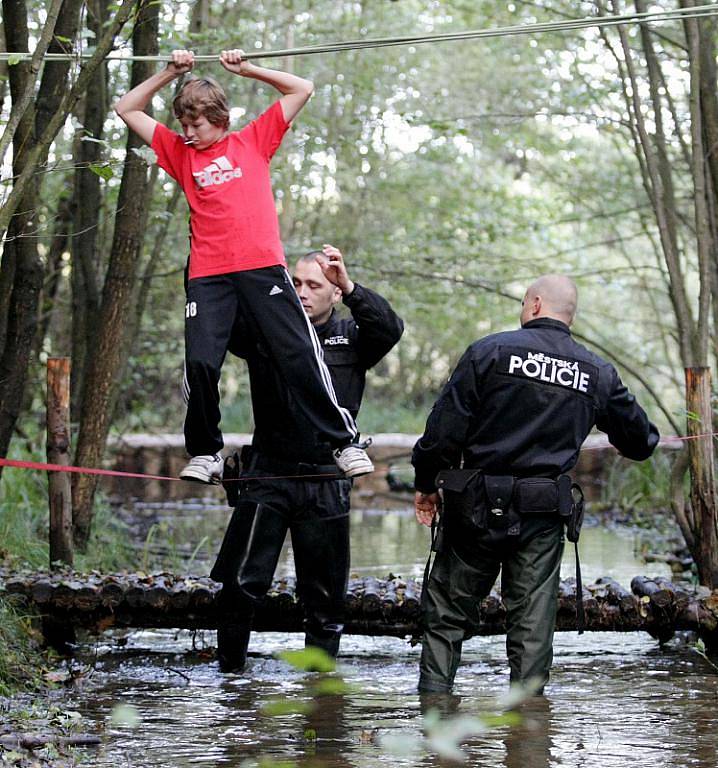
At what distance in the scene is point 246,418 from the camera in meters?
16.9

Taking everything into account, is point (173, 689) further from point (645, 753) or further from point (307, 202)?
point (307, 202)

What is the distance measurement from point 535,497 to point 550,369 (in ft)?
1.63

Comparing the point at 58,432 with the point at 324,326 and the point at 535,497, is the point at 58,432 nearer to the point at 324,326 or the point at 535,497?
the point at 324,326

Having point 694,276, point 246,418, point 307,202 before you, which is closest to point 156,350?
point 246,418

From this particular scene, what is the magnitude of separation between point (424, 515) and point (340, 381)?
0.72m

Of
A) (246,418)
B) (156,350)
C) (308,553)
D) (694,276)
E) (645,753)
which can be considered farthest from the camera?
(694,276)

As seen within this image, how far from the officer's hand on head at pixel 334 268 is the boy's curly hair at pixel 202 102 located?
0.69 m

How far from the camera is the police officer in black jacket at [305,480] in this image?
486 cm

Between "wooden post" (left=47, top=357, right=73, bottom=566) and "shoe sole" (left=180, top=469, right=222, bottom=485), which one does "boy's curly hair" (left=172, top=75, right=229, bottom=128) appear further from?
"wooden post" (left=47, top=357, right=73, bottom=566)

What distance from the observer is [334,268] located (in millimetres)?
4676

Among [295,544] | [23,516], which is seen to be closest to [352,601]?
[295,544]

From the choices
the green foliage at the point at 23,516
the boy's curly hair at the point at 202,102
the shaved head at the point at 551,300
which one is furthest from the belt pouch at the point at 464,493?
the green foliage at the point at 23,516

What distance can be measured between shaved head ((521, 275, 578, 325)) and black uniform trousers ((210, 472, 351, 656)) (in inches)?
45.0

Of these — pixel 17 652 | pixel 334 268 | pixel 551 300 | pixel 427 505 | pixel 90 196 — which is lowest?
pixel 17 652
